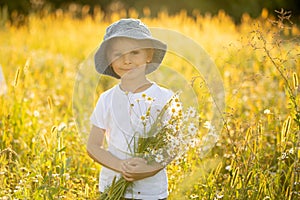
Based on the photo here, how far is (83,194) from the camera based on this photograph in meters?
2.80

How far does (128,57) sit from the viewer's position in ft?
8.25

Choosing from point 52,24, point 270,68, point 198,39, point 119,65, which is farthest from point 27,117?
point 52,24

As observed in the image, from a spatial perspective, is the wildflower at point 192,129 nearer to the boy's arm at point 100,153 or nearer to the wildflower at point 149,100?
the wildflower at point 149,100

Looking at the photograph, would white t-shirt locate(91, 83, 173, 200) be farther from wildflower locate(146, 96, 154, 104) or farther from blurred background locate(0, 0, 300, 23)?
blurred background locate(0, 0, 300, 23)

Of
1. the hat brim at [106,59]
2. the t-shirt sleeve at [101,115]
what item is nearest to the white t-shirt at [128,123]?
the t-shirt sleeve at [101,115]

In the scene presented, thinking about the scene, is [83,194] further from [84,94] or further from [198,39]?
[198,39]

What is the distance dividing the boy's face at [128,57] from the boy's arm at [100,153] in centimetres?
29

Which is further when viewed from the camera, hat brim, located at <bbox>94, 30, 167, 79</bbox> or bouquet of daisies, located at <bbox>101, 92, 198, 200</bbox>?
hat brim, located at <bbox>94, 30, 167, 79</bbox>

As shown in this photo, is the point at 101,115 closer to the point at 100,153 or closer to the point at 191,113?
the point at 100,153

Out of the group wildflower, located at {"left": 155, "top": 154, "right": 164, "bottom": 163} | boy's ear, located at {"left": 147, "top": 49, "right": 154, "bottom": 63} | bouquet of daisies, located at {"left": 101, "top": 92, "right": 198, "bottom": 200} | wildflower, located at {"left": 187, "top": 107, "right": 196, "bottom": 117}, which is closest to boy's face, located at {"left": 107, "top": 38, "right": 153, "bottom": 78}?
boy's ear, located at {"left": 147, "top": 49, "right": 154, "bottom": 63}

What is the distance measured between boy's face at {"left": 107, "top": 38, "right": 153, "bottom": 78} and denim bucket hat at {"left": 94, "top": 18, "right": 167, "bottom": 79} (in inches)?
1.2

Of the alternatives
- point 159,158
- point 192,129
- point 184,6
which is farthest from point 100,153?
point 184,6

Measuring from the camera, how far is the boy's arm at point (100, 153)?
2.52 m

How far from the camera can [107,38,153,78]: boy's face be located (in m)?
2.53
